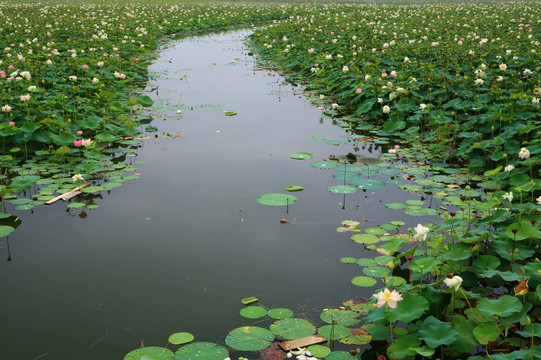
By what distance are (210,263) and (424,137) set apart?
11.4 ft

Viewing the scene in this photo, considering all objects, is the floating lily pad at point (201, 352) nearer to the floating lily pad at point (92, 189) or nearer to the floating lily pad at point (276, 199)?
the floating lily pad at point (276, 199)

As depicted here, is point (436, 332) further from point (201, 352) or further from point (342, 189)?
point (342, 189)

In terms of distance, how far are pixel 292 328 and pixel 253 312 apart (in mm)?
245

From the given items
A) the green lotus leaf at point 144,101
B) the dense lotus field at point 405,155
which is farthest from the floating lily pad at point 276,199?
the green lotus leaf at point 144,101

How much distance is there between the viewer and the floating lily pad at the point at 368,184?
14.3 ft

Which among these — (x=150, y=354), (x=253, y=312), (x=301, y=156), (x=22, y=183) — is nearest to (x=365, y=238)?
(x=253, y=312)

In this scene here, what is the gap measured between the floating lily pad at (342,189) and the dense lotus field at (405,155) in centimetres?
53

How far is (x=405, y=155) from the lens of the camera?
519cm

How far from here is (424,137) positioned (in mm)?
5750

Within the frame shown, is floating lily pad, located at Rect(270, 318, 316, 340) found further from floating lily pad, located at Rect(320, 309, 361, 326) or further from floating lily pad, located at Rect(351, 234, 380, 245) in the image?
floating lily pad, located at Rect(351, 234, 380, 245)

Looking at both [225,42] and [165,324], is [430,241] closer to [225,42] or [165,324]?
[165,324]

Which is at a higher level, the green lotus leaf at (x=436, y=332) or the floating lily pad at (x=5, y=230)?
the floating lily pad at (x=5, y=230)

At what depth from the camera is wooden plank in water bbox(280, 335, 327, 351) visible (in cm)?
240

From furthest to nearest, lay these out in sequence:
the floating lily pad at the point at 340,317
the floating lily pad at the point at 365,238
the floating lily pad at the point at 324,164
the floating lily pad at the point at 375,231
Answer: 1. the floating lily pad at the point at 324,164
2. the floating lily pad at the point at 375,231
3. the floating lily pad at the point at 365,238
4. the floating lily pad at the point at 340,317
